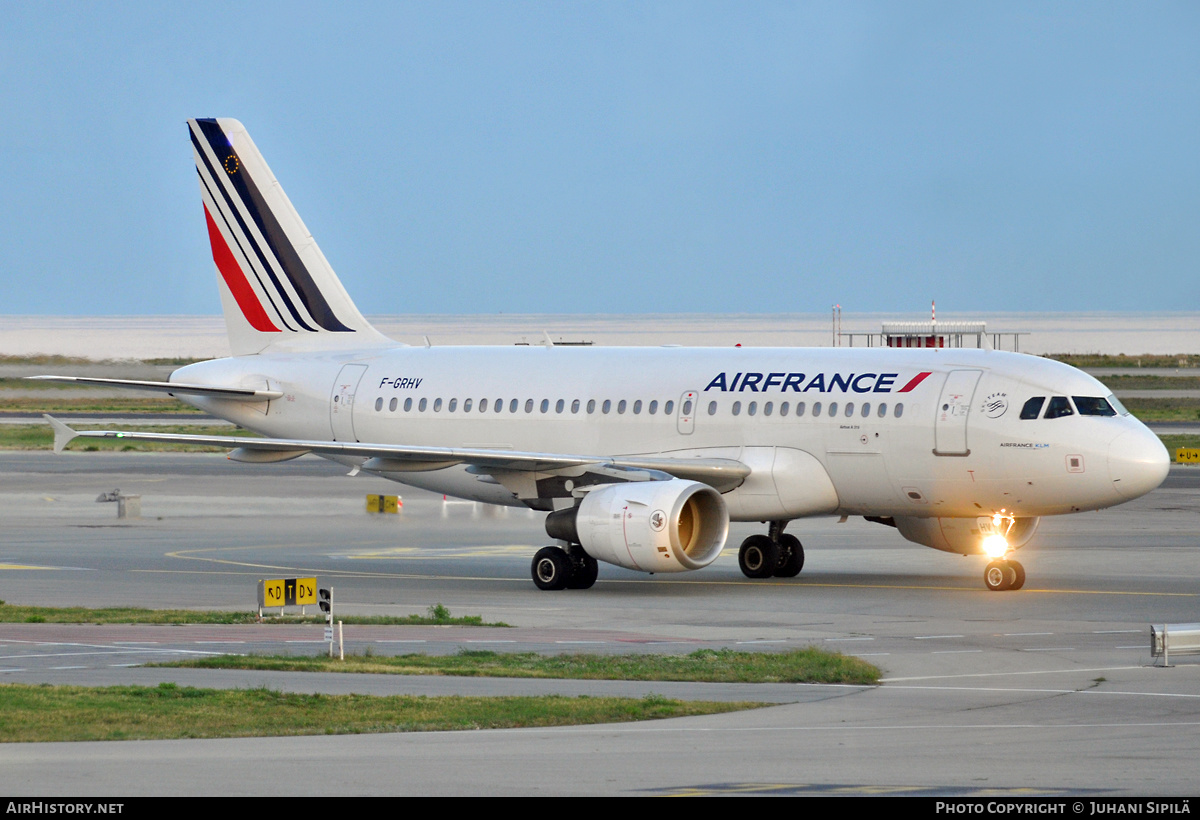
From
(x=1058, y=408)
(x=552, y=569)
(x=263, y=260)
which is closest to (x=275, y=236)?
(x=263, y=260)

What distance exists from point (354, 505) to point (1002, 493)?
899 inches

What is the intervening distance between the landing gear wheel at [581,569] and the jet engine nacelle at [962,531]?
233 inches

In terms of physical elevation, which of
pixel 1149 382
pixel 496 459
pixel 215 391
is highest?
pixel 1149 382

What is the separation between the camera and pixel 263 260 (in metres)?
40.8

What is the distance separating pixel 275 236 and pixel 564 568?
43.5 feet

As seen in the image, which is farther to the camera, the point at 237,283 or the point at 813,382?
the point at 237,283

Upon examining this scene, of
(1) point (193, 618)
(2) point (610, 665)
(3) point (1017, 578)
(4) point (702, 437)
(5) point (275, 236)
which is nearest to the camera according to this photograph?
(2) point (610, 665)

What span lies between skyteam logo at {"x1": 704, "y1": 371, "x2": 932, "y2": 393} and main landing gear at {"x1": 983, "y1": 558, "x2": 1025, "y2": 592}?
350cm

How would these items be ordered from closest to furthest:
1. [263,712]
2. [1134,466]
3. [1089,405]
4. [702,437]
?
1. [263,712]
2. [1134,466]
3. [1089,405]
4. [702,437]

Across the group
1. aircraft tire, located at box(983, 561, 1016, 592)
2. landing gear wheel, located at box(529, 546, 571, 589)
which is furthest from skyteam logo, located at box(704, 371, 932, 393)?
landing gear wheel, located at box(529, 546, 571, 589)

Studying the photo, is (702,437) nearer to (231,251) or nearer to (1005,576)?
(1005,576)

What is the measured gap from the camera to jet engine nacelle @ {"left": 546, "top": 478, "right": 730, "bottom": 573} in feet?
97.5

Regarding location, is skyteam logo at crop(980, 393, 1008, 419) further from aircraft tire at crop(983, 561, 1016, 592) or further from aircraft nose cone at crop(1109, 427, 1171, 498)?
aircraft tire at crop(983, 561, 1016, 592)

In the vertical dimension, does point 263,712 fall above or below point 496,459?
below
